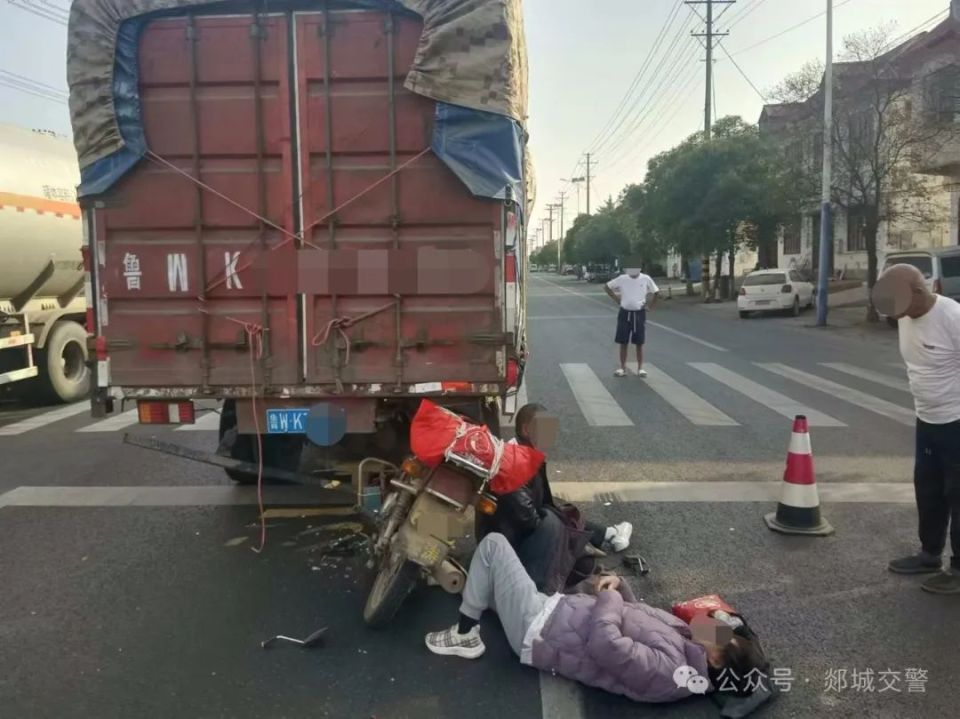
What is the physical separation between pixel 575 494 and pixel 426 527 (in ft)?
8.05

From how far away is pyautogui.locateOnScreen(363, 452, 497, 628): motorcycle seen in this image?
3.98m

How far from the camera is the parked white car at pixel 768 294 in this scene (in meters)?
24.5

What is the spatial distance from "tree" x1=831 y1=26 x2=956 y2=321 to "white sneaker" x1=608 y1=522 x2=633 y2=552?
1832 cm

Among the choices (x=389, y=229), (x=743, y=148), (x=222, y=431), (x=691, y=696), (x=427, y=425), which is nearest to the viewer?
(x=691, y=696)

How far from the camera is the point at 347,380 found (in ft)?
16.2

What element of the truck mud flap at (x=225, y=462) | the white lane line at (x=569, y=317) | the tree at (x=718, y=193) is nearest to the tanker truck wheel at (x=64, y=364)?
the truck mud flap at (x=225, y=462)

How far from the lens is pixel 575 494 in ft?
20.5

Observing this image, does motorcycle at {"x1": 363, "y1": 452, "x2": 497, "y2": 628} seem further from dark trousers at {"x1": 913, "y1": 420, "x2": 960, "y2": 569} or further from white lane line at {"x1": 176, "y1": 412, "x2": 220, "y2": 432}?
white lane line at {"x1": 176, "y1": 412, "x2": 220, "y2": 432}

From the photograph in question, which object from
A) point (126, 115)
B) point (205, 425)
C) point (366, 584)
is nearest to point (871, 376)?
point (205, 425)

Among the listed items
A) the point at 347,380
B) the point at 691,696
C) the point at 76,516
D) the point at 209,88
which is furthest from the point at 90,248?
the point at 691,696

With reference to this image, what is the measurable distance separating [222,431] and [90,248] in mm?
1845

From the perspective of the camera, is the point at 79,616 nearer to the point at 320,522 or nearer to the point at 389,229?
the point at 320,522

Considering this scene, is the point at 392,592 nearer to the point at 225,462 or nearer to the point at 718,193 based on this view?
the point at 225,462

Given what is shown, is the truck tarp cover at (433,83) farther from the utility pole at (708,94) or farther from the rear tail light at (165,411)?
the utility pole at (708,94)
